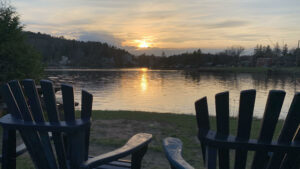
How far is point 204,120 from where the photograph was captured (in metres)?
1.51

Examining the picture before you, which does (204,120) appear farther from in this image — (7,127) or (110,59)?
(110,59)

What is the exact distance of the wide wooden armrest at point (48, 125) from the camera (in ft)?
5.33

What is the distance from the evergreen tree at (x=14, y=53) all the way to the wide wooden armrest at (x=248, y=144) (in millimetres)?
8882

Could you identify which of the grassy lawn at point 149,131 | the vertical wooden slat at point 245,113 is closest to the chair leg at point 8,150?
the vertical wooden slat at point 245,113

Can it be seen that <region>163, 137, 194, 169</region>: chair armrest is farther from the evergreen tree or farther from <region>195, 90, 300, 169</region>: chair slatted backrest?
the evergreen tree

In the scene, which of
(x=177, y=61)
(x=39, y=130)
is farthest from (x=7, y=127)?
(x=177, y=61)

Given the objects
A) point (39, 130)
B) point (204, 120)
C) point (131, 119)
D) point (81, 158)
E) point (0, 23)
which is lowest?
point (131, 119)

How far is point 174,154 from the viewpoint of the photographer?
1771 mm

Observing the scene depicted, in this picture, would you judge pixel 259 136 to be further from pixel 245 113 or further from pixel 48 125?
pixel 48 125

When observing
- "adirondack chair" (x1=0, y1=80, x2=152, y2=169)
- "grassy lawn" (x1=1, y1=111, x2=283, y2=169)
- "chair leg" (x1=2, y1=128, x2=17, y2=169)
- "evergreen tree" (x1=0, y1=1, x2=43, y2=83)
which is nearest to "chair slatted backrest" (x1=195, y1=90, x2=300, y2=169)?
"adirondack chair" (x1=0, y1=80, x2=152, y2=169)

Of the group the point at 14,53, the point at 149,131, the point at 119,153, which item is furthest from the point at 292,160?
the point at 14,53

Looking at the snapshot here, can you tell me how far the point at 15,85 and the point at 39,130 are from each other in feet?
1.33

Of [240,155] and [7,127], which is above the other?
[7,127]

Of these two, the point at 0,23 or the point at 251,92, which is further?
the point at 0,23
